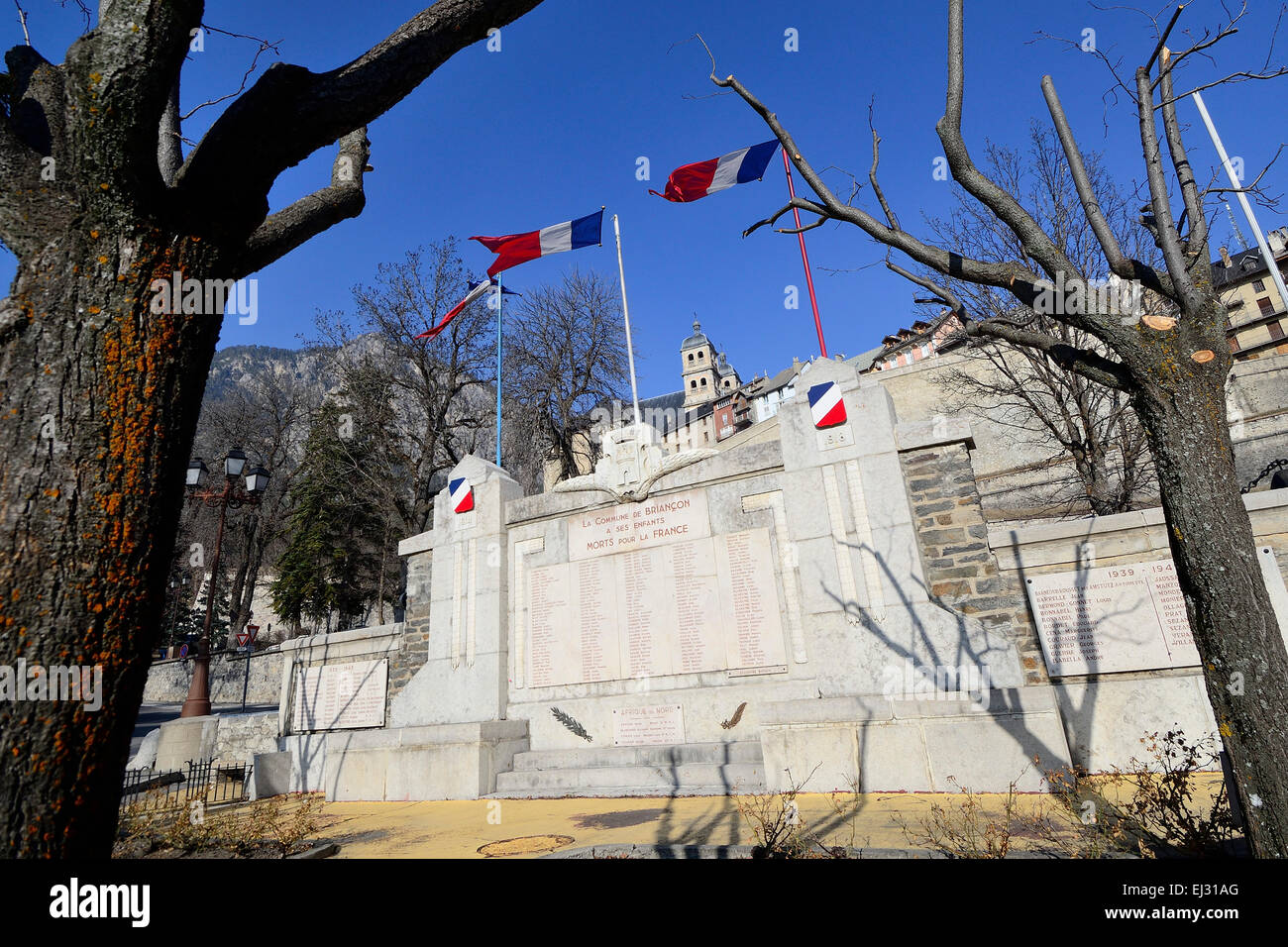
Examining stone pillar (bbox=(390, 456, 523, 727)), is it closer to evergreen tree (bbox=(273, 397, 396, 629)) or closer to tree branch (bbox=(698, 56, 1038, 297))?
tree branch (bbox=(698, 56, 1038, 297))

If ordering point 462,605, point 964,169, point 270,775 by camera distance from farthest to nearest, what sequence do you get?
point 462,605 < point 270,775 < point 964,169

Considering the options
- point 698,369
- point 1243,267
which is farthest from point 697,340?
point 1243,267

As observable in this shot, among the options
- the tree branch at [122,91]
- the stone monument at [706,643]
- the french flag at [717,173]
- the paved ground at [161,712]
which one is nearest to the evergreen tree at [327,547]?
the paved ground at [161,712]

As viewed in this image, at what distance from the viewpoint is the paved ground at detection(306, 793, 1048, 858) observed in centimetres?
516

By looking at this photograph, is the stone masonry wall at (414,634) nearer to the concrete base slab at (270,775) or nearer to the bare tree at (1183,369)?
the concrete base slab at (270,775)

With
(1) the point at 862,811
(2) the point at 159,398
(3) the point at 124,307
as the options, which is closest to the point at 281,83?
(3) the point at 124,307

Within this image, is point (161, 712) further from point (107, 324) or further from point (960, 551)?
point (107, 324)

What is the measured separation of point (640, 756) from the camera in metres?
8.34

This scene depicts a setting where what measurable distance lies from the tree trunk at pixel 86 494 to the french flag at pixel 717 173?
11.4 m

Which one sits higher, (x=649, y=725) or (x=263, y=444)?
(x=263, y=444)

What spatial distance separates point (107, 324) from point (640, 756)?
750cm

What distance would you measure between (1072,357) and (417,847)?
21.7 ft

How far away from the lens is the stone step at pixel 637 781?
7.28 m
